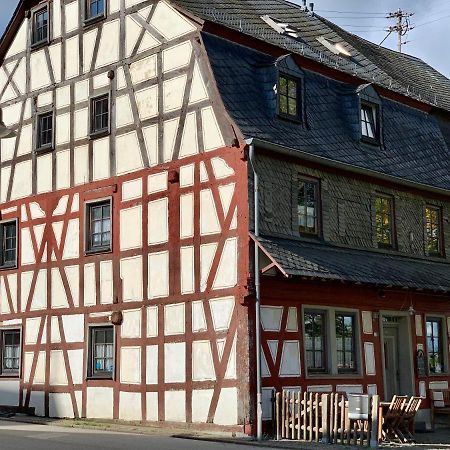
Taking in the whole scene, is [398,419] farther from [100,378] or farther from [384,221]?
[100,378]

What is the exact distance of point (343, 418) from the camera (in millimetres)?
16359

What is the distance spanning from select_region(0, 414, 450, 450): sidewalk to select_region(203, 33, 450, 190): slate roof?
619 centimetres

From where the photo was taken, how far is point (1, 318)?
23.9 metres

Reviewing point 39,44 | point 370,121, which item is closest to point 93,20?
point 39,44

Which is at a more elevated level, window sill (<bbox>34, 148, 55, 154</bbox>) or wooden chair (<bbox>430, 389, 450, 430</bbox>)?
window sill (<bbox>34, 148, 55, 154</bbox>)

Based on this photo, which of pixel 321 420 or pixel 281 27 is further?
pixel 281 27

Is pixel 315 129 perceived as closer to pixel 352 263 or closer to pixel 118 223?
pixel 352 263

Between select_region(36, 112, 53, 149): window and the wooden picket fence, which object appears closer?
the wooden picket fence

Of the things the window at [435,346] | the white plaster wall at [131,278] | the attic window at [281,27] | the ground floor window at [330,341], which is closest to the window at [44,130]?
the white plaster wall at [131,278]

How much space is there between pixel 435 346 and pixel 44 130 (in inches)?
466

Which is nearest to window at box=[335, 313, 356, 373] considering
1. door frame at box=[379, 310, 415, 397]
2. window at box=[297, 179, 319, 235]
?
door frame at box=[379, 310, 415, 397]

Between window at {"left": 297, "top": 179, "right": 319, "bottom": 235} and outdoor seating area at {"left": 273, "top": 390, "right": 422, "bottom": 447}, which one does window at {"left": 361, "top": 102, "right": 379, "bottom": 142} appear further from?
outdoor seating area at {"left": 273, "top": 390, "right": 422, "bottom": 447}

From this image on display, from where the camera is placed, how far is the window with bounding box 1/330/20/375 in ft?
76.6

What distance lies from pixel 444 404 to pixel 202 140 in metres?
8.92
